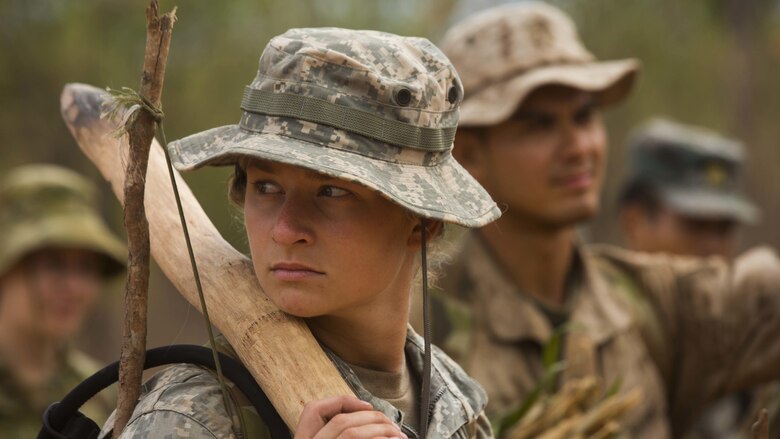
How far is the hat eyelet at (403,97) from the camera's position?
2912 millimetres

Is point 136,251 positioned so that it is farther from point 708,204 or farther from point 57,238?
point 708,204

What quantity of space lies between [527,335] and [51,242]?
8.75 ft

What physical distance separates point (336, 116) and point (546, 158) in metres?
2.90

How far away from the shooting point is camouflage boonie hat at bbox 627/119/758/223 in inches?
336

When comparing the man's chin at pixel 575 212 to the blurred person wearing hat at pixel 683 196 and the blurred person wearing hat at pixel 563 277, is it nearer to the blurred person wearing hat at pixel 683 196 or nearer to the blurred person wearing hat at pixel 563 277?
the blurred person wearing hat at pixel 563 277

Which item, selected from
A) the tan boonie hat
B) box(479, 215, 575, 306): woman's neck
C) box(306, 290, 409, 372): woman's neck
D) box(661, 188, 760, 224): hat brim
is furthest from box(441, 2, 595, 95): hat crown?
box(306, 290, 409, 372): woman's neck

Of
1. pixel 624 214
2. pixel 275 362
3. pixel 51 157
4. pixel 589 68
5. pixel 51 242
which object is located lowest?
pixel 51 157

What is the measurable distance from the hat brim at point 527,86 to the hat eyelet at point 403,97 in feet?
9.04

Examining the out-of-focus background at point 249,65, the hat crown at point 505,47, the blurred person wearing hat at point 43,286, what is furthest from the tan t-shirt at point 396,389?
the out-of-focus background at point 249,65

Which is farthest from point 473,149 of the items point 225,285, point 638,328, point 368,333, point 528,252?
point 225,285

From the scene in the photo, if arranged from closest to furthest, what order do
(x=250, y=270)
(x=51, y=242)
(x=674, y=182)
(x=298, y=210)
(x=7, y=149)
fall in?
1. (x=298, y=210)
2. (x=250, y=270)
3. (x=51, y=242)
4. (x=674, y=182)
5. (x=7, y=149)

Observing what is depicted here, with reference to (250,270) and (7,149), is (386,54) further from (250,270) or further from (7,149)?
(7,149)

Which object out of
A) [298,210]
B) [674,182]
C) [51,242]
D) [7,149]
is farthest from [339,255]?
[7,149]

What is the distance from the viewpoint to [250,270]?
312 centimetres
